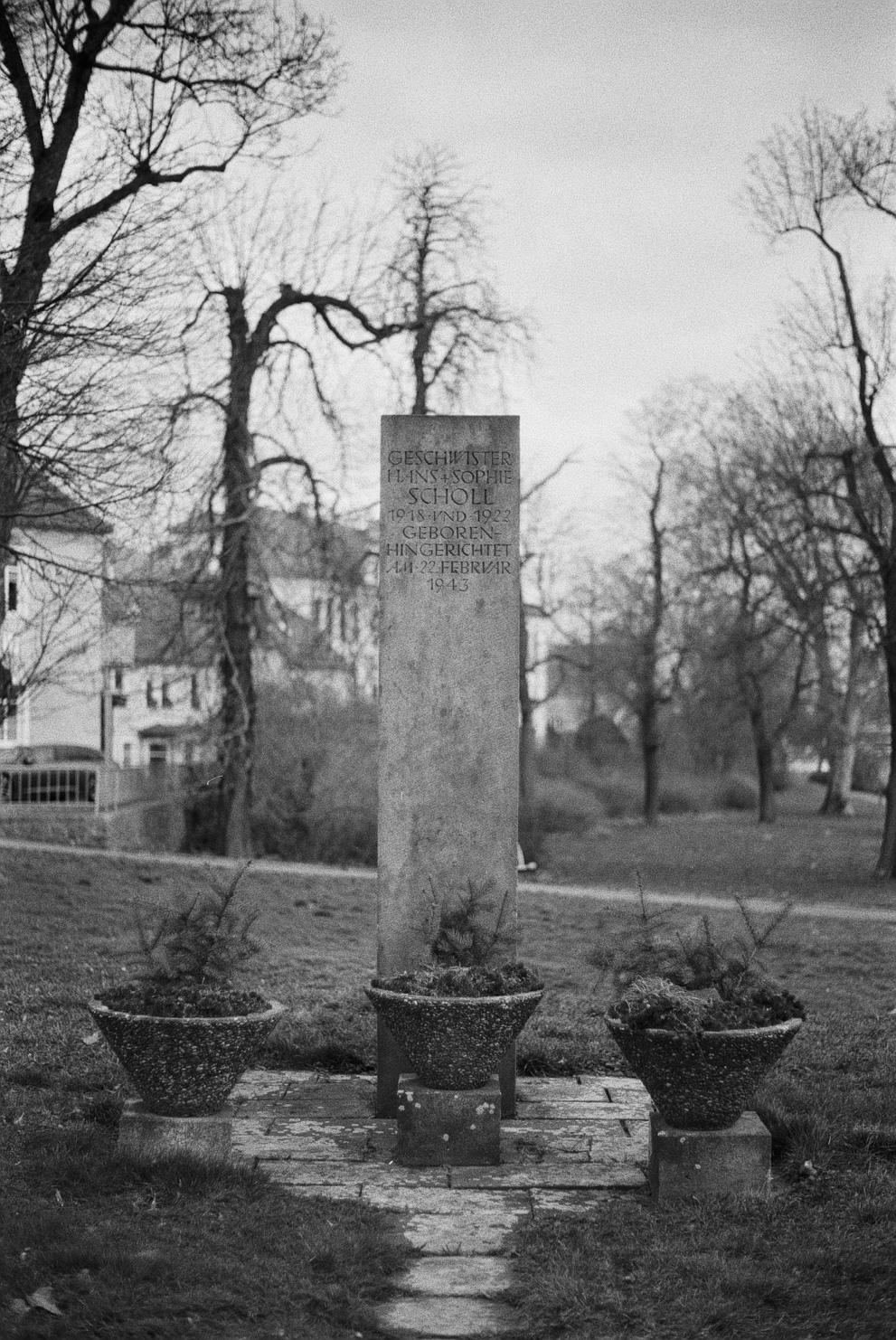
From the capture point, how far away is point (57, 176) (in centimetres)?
1224

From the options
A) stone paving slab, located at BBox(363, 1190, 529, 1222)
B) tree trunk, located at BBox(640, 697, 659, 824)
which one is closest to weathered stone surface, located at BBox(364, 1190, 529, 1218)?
stone paving slab, located at BBox(363, 1190, 529, 1222)

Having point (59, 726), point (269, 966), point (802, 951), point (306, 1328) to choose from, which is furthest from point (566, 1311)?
point (59, 726)

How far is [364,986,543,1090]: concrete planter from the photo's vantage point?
5922 mm

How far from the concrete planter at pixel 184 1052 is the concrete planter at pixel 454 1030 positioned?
0.54 m

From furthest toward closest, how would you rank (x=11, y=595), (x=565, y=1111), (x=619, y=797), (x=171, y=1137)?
1. (x=619, y=797)
2. (x=11, y=595)
3. (x=565, y=1111)
4. (x=171, y=1137)

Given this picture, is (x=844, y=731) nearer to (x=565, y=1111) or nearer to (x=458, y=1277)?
(x=565, y=1111)

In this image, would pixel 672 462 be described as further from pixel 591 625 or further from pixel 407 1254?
pixel 407 1254

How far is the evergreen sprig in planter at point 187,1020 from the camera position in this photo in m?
5.65

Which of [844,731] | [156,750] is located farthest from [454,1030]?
[156,750]

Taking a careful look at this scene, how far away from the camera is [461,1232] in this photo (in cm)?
525

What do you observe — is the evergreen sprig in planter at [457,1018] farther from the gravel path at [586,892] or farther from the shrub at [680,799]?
the shrub at [680,799]

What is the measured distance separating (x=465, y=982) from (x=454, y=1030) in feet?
0.76

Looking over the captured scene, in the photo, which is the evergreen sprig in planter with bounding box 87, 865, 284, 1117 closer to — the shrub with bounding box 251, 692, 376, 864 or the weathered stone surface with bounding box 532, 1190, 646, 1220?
the weathered stone surface with bounding box 532, 1190, 646, 1220

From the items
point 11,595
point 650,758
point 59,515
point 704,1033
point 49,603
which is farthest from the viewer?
point 650,758
